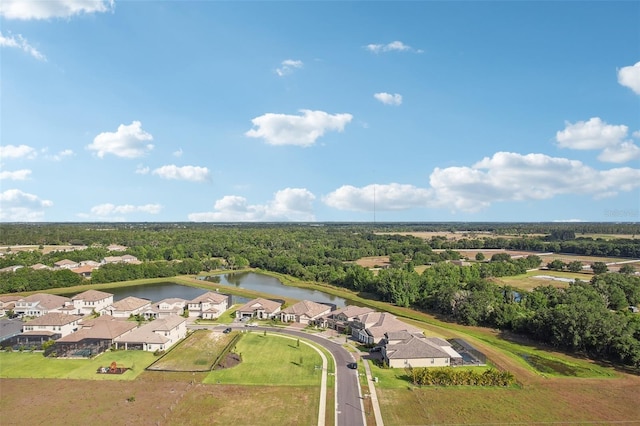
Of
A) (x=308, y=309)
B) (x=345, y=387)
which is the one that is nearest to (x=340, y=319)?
(x=308, y=309)

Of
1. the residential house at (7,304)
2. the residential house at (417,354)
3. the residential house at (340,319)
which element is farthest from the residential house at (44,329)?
the residential house at (417,354)

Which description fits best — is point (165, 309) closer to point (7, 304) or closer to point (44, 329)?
point (44, 329)

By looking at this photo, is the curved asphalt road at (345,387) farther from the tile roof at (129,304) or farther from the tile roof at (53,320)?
the tile roof at (53,320)

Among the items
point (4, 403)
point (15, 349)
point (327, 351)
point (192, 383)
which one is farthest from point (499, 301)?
point (15, 349)

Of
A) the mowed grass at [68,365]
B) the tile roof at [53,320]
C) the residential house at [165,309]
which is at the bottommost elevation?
the mowed grass at [68,365]

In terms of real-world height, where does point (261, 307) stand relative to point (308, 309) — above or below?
below

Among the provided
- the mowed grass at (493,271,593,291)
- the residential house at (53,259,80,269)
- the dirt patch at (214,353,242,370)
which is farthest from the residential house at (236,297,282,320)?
the residential house at (53,259,80,269)

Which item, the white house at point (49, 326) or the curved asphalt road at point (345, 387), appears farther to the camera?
the white house at point (49, 326)
